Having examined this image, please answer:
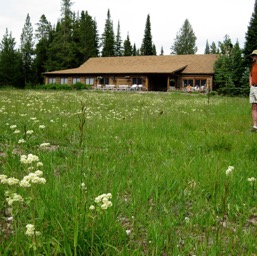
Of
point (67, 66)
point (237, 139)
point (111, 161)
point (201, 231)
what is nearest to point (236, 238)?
point (201, 231)

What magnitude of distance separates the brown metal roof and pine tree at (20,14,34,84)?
1832 cm

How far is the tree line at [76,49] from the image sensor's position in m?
40.2

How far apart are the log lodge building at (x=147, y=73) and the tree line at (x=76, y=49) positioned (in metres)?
3.30

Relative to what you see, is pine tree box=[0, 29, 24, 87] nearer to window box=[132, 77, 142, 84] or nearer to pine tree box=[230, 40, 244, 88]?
window box=[132, 77, 142, 84]

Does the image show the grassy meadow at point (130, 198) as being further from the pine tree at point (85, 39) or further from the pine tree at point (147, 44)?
the pine tree at point (147, 44)

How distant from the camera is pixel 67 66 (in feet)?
232

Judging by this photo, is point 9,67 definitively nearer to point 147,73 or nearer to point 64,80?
point 64,80

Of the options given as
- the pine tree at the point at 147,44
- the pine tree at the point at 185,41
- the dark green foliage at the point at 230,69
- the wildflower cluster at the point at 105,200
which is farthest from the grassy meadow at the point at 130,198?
the pine tree at the point at 185,41

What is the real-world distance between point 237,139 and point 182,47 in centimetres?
8362

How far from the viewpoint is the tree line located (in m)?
40.2

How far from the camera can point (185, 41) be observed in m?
86.1

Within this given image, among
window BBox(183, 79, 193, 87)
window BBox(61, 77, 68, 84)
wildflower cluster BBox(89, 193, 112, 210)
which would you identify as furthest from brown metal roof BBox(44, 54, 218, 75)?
wildflower cluster BBox(89, 193, 112, 210)

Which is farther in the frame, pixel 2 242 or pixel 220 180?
pixel 220 180

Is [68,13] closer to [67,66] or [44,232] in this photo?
[67,66]
